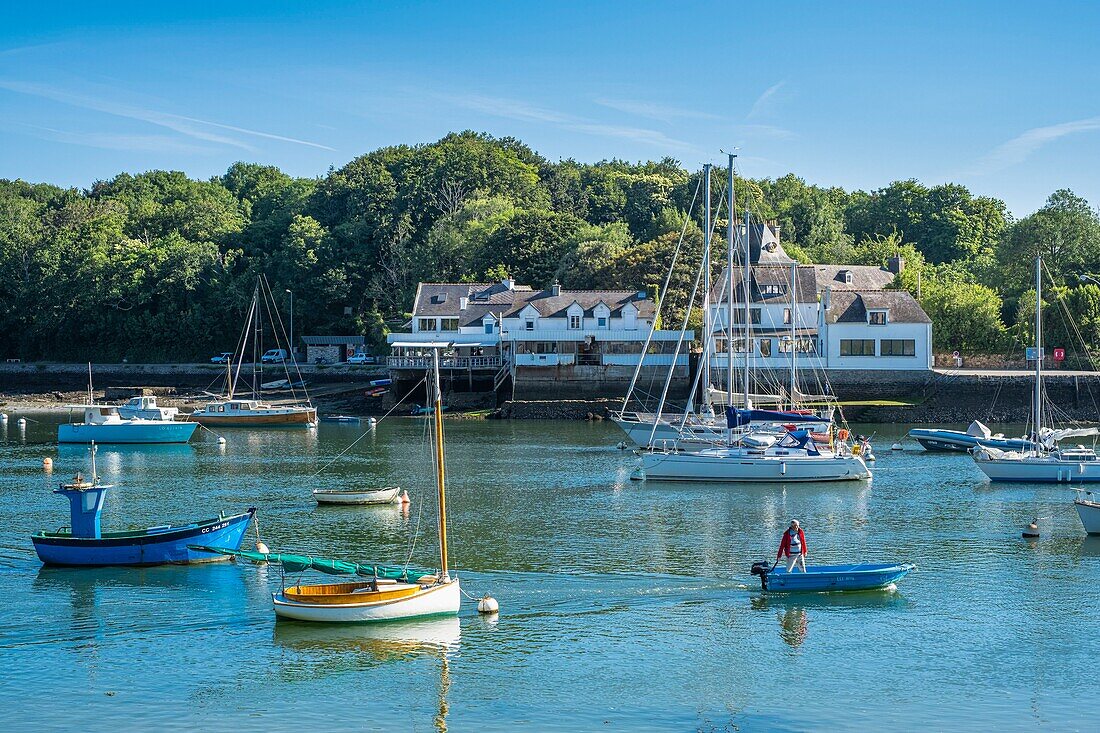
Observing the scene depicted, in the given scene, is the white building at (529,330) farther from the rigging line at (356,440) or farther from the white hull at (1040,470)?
the white hull at (1040,470)

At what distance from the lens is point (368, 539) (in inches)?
1497

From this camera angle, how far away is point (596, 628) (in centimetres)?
2762

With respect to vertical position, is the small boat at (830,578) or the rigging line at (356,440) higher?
the rigging line at (356,440)

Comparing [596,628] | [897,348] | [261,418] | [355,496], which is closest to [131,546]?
[355,496]

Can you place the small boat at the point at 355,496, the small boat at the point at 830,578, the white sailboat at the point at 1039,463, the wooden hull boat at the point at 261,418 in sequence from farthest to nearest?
the wooden hull boat at the point at 261,418, the white sailboat at the point at 1039,463, the small boat at the point at 355,496, the small boat at the point at 830,578

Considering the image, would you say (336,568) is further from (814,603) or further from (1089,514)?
(1089,514)

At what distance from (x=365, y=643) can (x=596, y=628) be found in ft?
17.3

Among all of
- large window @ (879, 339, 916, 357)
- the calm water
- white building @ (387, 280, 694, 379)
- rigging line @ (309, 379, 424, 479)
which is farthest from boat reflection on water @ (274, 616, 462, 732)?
large window @ (879, 339, 916, 357)

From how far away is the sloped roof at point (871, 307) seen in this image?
3172 inches

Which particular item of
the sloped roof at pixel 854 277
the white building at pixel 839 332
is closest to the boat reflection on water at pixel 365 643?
the white building at pixel 839 332

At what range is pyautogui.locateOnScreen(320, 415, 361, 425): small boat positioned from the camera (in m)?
77.6

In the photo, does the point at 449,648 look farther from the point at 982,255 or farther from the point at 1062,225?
the point at 982,255

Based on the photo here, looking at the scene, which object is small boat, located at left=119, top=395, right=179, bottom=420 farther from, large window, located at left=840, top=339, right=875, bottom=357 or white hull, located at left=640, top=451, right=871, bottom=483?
large window, located at left=840, top=339, right=875, bottom=357

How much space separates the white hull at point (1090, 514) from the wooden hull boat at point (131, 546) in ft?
84.7
